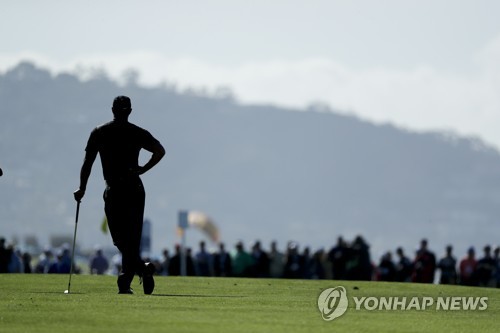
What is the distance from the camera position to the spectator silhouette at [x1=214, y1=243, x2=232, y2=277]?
1578 inches

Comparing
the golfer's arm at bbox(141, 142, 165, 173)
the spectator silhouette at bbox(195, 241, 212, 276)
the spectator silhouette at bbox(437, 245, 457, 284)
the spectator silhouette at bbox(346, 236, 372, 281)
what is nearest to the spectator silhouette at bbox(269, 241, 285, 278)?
the spectator silhouette at bbox(195, 241, 212, 276)

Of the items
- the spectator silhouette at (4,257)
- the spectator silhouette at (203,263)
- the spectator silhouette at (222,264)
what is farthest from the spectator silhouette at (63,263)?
the spectator silhouette at (203,263)

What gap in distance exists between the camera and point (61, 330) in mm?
14164

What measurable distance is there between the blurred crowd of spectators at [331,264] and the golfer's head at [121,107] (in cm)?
1813

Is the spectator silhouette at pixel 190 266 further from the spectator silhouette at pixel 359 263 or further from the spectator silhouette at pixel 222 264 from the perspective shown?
the spectator silhouette at pixel 359 263

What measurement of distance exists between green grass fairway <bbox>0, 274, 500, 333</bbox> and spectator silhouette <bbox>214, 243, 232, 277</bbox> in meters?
18.7

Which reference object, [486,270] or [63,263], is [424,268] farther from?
[63,263]

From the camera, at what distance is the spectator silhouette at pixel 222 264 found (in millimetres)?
40094

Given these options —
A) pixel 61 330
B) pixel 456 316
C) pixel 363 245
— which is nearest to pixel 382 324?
pixel 456 316

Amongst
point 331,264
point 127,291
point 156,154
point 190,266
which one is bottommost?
point 127,291

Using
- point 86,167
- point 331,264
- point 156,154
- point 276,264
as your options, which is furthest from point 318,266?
point 86,167

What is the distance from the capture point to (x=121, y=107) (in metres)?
18.0

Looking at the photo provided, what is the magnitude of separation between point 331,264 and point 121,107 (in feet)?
72.3

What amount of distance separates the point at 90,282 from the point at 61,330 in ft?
24.5
